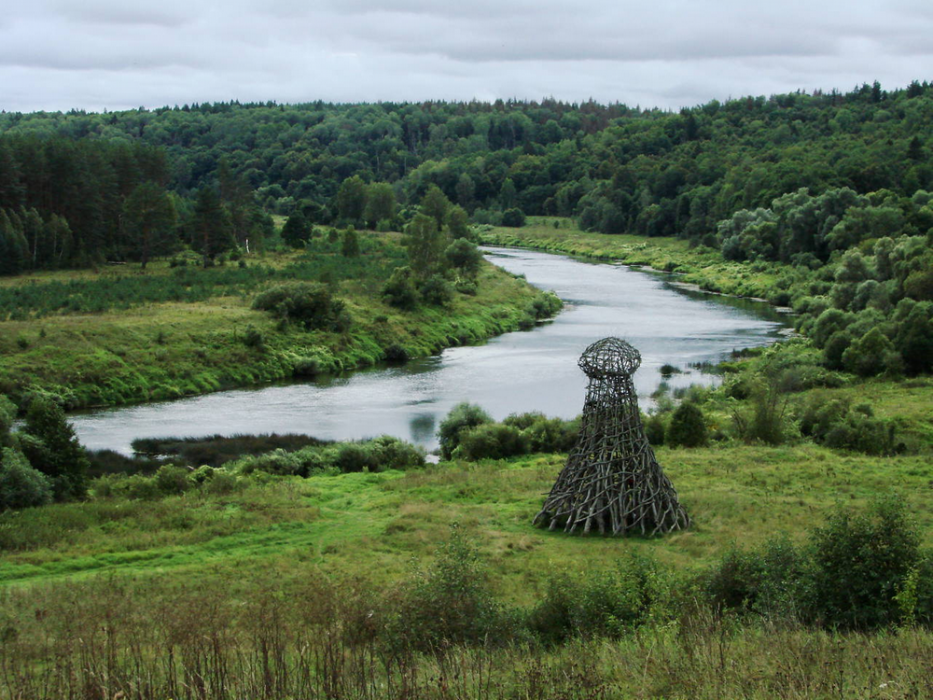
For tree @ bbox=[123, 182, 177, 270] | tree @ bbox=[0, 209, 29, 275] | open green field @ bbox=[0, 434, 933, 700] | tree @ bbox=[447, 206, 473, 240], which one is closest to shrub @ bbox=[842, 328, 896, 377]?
open green field @ bbox=[0, 434, 933, 700]

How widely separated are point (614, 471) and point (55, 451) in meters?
18.9

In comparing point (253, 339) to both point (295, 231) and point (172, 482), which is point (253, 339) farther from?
point (295, 231)


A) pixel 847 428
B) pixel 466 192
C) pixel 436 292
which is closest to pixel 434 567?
pixel 847 428

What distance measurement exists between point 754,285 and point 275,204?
3364 inches

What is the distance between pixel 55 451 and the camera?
107 feet

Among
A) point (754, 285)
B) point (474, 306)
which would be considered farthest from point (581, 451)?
point (754, 285)

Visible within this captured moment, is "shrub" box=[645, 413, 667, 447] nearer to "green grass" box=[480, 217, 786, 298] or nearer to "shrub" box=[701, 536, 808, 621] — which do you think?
"shrub" box=[701, 536, 808, 621]

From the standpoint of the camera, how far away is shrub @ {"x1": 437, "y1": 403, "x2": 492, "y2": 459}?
1650 inches

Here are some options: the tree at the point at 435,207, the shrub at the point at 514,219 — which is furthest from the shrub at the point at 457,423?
the shrub at the point at 514,219

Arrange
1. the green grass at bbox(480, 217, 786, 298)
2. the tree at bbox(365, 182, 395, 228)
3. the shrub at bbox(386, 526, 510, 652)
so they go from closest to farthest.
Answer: the shrub at bbox(386, 526, 510, 652) → the green grass at bbox(480, 217, 786, 298) → the tree at bbox(365, 182, 395, 228)

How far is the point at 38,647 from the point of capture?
15547mm

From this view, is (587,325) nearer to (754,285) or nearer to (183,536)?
(754,285)

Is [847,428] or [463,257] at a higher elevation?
[463,257]

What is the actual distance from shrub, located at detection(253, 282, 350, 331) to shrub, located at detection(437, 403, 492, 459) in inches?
965
